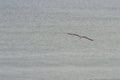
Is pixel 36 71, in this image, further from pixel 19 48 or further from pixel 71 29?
pixel 71 29

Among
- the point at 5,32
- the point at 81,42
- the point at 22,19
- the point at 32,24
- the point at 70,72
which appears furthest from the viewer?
the point at 22,19

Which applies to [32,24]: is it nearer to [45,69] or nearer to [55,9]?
[55,9]

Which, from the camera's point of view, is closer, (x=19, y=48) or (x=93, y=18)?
(x=19, y=48)

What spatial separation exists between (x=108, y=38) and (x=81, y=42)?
1.33ft

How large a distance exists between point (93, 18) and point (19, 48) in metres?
1.89

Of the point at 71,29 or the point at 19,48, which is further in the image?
the point at 71,29

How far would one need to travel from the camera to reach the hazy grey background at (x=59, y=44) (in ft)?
12.1

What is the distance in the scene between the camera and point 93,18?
19.2ft

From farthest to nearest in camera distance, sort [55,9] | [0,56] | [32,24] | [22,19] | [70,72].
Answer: [55,9] < [22,19] < [32,24] < [0,56] < [70,72]

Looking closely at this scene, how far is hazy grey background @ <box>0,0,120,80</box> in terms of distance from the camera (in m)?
3.70

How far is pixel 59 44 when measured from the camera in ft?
14.6

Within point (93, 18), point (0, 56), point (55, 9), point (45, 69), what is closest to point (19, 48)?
point (0, 56)

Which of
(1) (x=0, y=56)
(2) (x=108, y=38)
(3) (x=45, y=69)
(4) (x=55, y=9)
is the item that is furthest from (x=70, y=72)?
(4) (x=55, y=9)

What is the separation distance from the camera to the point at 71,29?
17.0 ft
